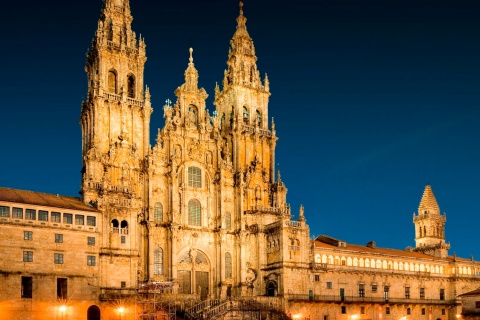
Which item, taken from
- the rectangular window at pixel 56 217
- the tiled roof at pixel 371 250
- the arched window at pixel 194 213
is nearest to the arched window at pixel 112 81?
the arched window at pixel 194 213

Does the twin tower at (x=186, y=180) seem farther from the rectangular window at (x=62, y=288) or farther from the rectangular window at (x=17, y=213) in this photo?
the rectangular window at (x=17, y=213)

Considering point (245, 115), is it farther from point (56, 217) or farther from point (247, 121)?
point (56, 217)

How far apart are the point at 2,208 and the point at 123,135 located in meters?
24.4

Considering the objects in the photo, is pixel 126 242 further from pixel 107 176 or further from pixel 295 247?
pixel 295 247

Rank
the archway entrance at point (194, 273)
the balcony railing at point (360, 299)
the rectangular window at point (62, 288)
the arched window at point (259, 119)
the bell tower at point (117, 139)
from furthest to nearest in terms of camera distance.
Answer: the arched window at point (259, 119), the balcony railing at point (360, 299), the archway entrance at point (194, 273), the bell tower at point (117, 139), the rectangular window at point (62, 288)

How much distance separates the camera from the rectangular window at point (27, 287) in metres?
70.5

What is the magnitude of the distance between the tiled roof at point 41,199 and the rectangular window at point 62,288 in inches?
333

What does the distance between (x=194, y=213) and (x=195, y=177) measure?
18.2 feet

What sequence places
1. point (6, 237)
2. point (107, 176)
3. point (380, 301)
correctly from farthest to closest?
Result: point (380, 301)
point (107, 176)
point (6, 237)

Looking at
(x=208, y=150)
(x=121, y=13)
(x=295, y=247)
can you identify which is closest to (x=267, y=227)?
(x=295, y=247)

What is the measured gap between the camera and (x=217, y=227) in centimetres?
9681

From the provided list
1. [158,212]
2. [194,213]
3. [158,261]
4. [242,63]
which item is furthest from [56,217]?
[242,63]

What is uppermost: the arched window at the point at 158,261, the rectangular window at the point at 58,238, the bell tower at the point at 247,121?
the bell tower at the point at 247,121

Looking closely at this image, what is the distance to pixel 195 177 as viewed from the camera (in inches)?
3844
